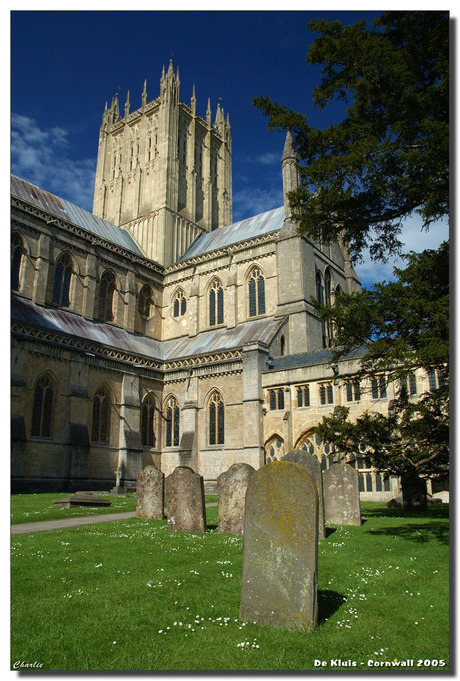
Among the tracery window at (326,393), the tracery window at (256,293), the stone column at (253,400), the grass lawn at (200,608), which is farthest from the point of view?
the tracery window at (256,293)

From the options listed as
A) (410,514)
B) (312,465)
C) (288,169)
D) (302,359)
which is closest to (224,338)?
(302,359)

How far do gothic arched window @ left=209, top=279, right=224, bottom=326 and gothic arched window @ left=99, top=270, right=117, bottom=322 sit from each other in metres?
6.79

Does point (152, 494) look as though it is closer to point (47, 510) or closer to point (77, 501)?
point (47, 510)

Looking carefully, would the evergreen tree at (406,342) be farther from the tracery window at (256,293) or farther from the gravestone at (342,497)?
the tracery window at (256,293)

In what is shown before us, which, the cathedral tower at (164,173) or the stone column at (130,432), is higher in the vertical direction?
the cathedral tower at (164,173)

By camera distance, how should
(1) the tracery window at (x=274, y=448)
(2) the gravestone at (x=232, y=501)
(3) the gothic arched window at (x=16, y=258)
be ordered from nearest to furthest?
(2) the gravestone at (x=232, y=501), (1) the tracery window at (x=274, y=448), (3) the gothic arched window at (x=16, y=258)

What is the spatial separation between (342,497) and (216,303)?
2308 cm

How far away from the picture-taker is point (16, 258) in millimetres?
27562

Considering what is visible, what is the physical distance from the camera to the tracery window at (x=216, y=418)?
90.4 feet

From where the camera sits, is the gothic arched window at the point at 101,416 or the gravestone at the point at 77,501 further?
the gothic arched window at the point at 101,416

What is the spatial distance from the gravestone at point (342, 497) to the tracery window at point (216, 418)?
580 inches

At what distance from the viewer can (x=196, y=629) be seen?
4.56m

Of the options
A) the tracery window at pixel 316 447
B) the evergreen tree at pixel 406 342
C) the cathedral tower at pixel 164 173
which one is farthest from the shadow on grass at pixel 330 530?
the cathedral tower at pixel 164 173

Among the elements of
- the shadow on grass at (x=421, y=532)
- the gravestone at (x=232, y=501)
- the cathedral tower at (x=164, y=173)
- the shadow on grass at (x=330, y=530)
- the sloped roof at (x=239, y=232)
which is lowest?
the shadow on grass at (x=330, y=530)
